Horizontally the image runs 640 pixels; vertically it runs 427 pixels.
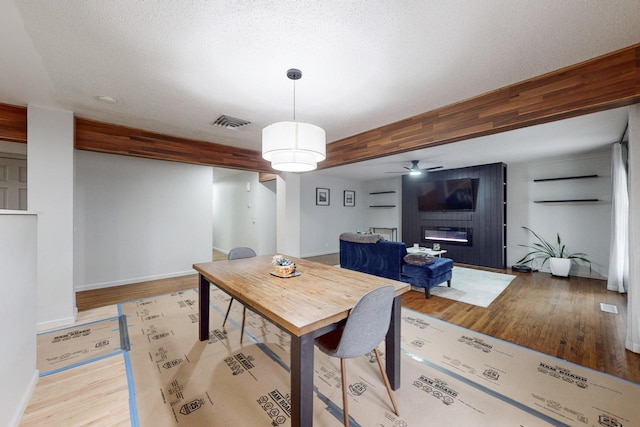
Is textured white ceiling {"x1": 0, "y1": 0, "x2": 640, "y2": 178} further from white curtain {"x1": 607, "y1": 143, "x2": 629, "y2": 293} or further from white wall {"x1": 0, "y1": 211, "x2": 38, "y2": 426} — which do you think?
white curtain {"x1": 607, "y1": 143, "x2": 629, "y2": 293}

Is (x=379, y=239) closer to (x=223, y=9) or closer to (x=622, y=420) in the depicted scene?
(x=622, y=420)

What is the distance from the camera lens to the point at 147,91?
7.91ft

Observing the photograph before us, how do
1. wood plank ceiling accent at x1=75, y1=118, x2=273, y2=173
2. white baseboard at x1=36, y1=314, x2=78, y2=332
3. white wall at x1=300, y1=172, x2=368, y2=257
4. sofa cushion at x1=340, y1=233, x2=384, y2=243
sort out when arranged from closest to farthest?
1. white baseboard at x1=36, y1=314, x2=78, y2=332
2. wood plank ceiling accent at x1=75, y1=118, x2=273, y2=173
3. sofa cushion at x1=340, y1=233, x2=384, y2=243
4. white wall at x1=300, y1=172, x2=368, y2=257

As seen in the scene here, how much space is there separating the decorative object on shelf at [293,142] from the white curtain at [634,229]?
8.94 ft

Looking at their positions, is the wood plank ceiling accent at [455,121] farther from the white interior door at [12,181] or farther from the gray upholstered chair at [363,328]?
the gray upholstered chair at [363,328]

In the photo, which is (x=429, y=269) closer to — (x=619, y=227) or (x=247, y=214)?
(x=619, y=227)

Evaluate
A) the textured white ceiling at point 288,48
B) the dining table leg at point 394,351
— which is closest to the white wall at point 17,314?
the textured white ceiling at point 288,48

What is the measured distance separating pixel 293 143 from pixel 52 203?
296 centimetres

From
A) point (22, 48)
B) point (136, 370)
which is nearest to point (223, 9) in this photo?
point (22, 48)

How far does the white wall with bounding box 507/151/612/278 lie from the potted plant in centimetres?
9

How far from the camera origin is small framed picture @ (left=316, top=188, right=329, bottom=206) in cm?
727

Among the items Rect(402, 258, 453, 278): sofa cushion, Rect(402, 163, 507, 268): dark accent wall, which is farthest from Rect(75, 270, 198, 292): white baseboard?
Rect(402, 163, 507, 268): dark accent wall

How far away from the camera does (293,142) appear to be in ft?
6.35

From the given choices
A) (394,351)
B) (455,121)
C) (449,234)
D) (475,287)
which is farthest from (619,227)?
(394,351)
